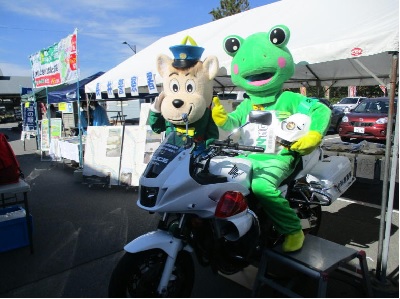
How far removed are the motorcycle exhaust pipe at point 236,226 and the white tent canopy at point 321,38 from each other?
1899 mm

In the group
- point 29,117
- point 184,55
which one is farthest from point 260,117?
point 29,117

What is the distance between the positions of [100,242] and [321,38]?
11.6 ft

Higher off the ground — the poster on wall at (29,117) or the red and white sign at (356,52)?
the red and white sign at (356,52)

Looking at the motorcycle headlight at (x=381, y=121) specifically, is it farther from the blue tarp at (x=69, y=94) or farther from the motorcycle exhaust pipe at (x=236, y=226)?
the motorcycle exhaust pipe at (x=236, y=226)

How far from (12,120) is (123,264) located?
34334 mm

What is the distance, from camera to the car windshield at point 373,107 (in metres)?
10.2

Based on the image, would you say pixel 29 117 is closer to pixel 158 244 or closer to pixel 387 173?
pixel 158 244

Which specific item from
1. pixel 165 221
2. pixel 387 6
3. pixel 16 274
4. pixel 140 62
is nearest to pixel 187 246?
pixel 165 221

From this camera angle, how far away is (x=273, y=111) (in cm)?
Result: 303

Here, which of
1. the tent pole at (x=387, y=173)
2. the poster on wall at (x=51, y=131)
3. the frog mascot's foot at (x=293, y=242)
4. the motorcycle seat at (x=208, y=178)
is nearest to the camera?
the motorcycle seat at (x=208, y=178)

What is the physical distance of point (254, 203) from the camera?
2688 millimetres

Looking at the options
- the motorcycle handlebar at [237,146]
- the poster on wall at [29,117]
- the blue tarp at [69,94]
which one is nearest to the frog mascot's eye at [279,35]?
the motorcycle handlebar at [237,146]

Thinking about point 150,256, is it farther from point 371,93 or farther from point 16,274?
point 371,93

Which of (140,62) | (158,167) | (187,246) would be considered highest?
(140,62)
